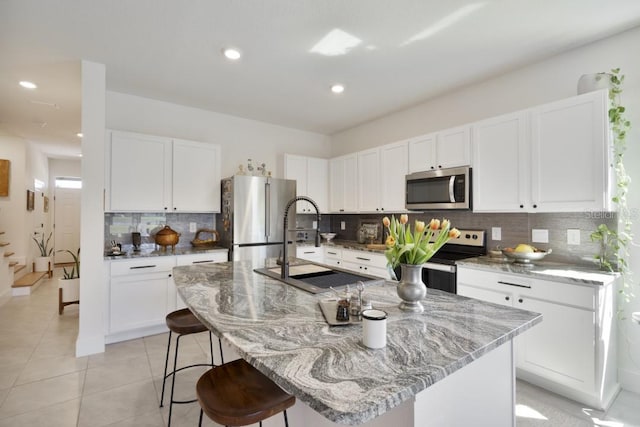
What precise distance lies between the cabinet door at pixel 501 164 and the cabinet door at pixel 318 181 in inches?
92.7

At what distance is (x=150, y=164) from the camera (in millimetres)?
3418

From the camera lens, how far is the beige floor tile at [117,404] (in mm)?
1948

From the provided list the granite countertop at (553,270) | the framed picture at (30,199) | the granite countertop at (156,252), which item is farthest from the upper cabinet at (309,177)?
the framed picture at (30,199)

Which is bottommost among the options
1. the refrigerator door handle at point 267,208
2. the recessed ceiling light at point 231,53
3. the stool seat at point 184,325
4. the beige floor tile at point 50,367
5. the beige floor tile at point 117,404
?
the beige floor tile at point 117,404

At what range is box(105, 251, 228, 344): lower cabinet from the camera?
9.93 feet

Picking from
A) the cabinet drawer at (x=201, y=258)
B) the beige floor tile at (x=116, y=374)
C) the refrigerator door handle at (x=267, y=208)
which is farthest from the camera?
the refrigerator door handle at (x=267, y=208)

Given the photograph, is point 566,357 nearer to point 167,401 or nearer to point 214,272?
point 214,272

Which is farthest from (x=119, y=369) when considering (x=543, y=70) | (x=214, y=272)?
(x=543, y=70)

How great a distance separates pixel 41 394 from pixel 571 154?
438cm

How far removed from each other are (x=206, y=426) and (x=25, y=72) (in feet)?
12.3

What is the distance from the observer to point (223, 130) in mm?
4254

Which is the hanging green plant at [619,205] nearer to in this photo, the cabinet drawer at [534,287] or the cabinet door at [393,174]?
the cabinet drawer at [534,287]

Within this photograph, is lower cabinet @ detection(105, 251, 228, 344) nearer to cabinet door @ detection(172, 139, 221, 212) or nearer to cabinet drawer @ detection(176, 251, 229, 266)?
cabinet drawer @ detection(176, 251, 229, 266)

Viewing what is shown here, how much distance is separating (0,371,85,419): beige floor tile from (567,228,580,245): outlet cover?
405cm
